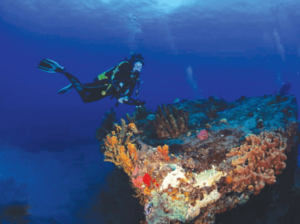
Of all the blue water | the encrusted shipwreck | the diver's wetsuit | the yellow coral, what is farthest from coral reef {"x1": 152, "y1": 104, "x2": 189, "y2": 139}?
the blue water

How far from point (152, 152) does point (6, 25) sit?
43.8 meters

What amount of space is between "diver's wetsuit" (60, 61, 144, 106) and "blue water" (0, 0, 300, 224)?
4.10m

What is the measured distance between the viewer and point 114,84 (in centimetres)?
763

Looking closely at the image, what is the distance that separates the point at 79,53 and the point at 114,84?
46.1m

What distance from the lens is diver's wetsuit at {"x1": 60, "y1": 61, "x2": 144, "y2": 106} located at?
7581mm

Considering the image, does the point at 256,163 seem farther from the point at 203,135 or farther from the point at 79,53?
the point at 79,53

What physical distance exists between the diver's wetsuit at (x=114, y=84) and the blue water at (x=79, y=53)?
4.10m

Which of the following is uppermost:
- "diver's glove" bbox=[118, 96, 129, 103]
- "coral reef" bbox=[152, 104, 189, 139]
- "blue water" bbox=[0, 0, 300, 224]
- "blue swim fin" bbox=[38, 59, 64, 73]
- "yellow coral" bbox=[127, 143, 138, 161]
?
"blue water" bbox=[0, 0, 300, 224]

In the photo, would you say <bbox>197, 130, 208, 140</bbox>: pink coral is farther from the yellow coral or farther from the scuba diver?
the scuba diver

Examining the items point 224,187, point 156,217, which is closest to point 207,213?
point 224,187

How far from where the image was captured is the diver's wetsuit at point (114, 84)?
24.9ft

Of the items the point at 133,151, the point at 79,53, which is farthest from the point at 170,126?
the point at 79,53

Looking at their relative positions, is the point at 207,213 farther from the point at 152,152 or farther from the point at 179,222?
the point at 152,152

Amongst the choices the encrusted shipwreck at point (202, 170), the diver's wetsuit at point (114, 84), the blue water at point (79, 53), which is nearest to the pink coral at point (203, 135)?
the encrusted shipwreck at point (202, 170)
